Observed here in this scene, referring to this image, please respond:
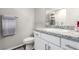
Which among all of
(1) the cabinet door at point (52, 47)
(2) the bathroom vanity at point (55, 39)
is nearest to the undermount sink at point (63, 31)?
(2) the bathroom vanity at point (55, 39)

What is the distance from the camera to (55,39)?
→ 3.04ft

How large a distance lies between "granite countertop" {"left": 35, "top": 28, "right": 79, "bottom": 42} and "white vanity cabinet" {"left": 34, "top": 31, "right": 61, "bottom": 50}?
1.4 inches

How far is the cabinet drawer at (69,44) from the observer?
0.81m

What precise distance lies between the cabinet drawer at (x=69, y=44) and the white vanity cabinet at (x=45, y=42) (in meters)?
0.05

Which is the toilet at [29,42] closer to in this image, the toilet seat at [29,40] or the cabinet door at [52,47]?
the toilet seat at [29,40]

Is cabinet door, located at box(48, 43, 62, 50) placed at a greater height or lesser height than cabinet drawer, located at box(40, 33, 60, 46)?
lesser

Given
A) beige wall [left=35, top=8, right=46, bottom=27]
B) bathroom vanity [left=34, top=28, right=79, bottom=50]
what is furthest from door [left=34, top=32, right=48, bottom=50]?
beige wall [left=35, top=8, right=46, bottom=27]

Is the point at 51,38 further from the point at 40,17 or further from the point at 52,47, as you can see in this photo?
the point at 40,17

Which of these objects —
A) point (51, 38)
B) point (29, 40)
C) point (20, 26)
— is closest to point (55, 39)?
point (51, 38)

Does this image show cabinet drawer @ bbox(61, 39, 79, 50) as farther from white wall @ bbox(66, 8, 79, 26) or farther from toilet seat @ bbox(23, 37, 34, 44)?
toilet seat @ bbox(23, 37, 34, 44)

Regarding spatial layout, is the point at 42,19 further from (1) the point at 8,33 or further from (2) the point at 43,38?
(1) the point at 8,33

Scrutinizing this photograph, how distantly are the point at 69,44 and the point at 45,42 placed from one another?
0.27m

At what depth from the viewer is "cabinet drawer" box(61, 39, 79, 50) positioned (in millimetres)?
810
